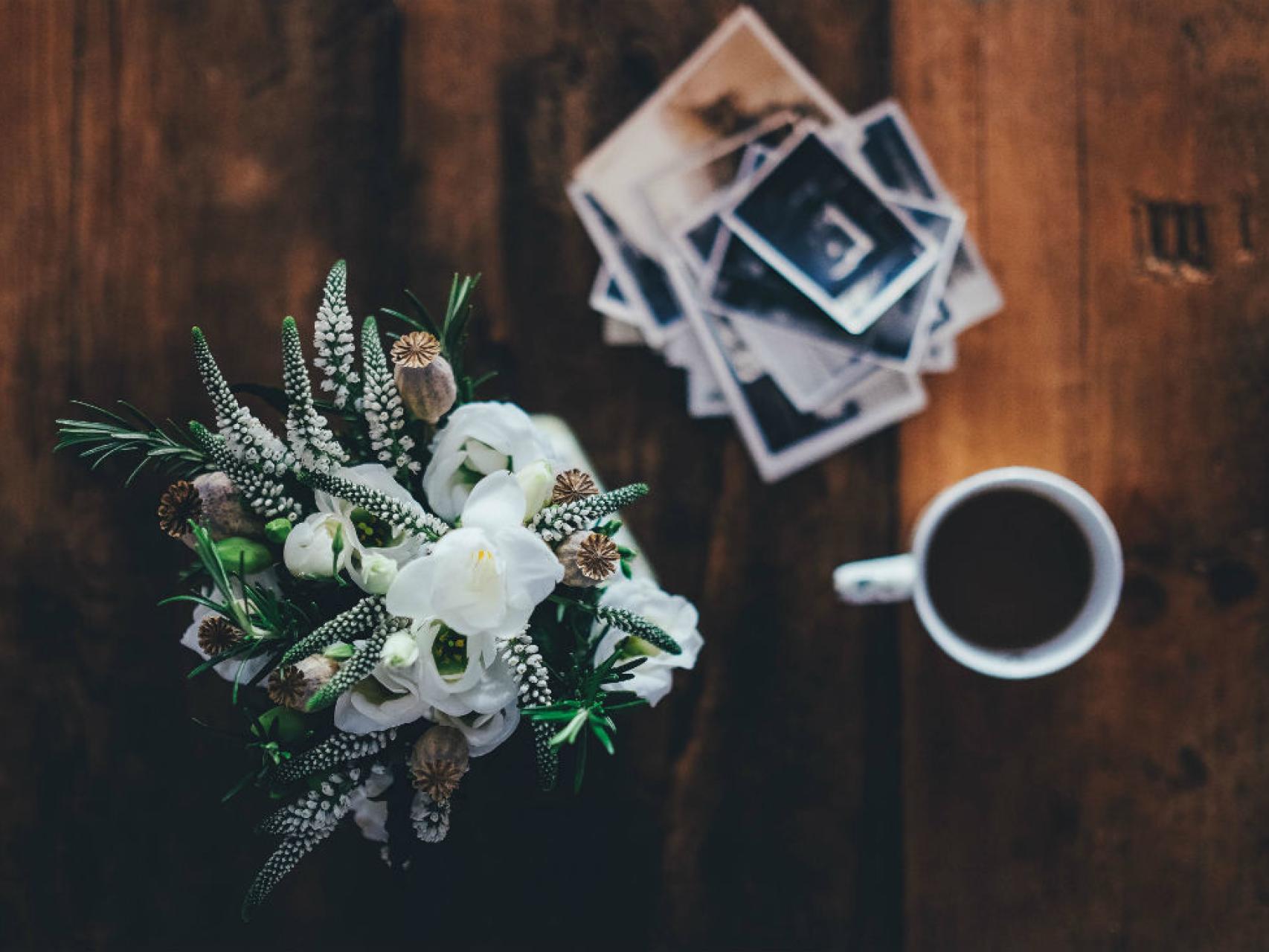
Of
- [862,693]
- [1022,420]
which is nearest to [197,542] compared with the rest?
[862,693]

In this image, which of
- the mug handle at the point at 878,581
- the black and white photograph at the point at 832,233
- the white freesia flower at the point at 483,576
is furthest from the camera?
the black and white photograph at the point at 832,233

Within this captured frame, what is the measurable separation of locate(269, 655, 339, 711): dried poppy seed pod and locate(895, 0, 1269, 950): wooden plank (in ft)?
1.83

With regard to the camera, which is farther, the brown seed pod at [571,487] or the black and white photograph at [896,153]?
the black and white photograph at [896,153]

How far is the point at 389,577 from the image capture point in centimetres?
49

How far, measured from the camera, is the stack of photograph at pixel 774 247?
0.85 metres

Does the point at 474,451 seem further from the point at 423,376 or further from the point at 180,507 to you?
the point at 180,507

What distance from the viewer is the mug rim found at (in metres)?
0.74

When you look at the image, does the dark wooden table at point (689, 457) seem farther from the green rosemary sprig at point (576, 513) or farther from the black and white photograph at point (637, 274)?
the green rosemary sprig at point (576, 513)

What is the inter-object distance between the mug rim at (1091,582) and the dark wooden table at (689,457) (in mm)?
106

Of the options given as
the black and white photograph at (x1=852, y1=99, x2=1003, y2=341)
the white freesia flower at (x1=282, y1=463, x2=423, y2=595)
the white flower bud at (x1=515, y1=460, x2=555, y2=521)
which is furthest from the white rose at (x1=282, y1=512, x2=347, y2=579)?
the black and white photograph at (x1=852, y1=99, x2=1003, y2=341)

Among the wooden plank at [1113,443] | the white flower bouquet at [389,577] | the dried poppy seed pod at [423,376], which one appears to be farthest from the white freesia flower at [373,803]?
the wooden plank at [1113,443]

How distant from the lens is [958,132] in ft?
2.82

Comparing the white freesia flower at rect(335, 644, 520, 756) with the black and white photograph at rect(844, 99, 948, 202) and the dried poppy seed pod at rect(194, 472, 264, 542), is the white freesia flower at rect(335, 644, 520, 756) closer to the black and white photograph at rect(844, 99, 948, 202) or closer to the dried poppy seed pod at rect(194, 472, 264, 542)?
the dried poppy seed pod at rect(194, 472, 264, 542)

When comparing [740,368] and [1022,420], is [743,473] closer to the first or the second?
[740,368]
